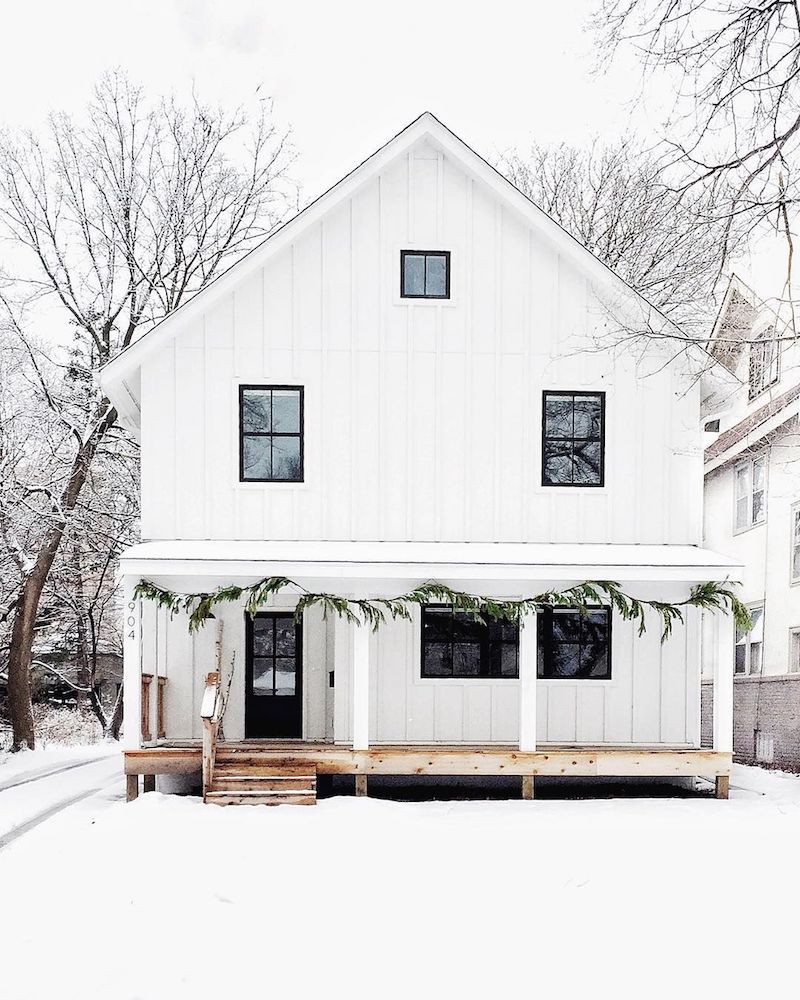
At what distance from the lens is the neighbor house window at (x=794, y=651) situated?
16.0 m

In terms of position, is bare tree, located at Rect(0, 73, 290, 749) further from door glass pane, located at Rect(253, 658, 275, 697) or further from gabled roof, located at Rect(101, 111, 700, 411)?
door glass pane, located at Rect(253, 658, 275, 697)

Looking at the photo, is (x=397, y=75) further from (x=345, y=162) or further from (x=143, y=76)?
(x=143, y=76)

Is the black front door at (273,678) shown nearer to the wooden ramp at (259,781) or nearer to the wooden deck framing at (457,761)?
the wooden deck framing at (457,761)

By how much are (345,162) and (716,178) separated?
21727 millimetres

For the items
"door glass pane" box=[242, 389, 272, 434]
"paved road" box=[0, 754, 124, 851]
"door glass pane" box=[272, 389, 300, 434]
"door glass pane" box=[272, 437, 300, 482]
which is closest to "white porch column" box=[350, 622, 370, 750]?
"door glass pane" box=[272, 437, 300, 482]

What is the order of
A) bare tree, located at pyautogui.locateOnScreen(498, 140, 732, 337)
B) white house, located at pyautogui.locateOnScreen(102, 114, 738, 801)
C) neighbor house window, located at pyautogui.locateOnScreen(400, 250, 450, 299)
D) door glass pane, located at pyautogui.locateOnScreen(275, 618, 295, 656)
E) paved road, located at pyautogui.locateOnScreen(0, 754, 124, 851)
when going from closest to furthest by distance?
1. paved road, located at pyautogui.locateOnScreen(0, 754, 124, 851)
2. white house, located at pyautogui.locateOnScreen(102, 114, 738, 801)
3. neighbor house window, located at pyautogui.locateOnScreen(400, 250, 450, 299)
4. door glass pane, located at pyautogui.locateOnScreen(275, 618, 295, 656)
5. bare tree, located at pyautogui.locateOnScreen(498, 140, 732, 337)

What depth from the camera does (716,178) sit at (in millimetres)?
7309

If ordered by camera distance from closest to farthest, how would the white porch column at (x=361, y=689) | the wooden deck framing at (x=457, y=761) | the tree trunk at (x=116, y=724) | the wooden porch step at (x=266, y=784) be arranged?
the wooden porch step at (x=266, y=784), the wooden deck framing at (x=457, y=761), the white porch column at (x=361, y=689), the tree trunk at (x=116, y=724)

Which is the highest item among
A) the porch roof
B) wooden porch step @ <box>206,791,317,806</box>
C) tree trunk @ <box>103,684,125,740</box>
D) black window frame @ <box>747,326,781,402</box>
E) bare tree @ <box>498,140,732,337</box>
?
bare tree @ <box>498,140,732,337</box>

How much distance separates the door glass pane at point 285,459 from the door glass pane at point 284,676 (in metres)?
2.32

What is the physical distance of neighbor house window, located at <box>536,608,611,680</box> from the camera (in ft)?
42.4

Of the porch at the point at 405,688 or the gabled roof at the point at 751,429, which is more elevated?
the gabled roof at the point at 751,429

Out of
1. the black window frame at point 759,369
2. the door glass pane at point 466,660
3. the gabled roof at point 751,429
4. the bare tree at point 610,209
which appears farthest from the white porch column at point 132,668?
the bare tree at point 610,209

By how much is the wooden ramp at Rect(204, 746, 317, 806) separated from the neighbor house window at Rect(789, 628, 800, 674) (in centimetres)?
827
